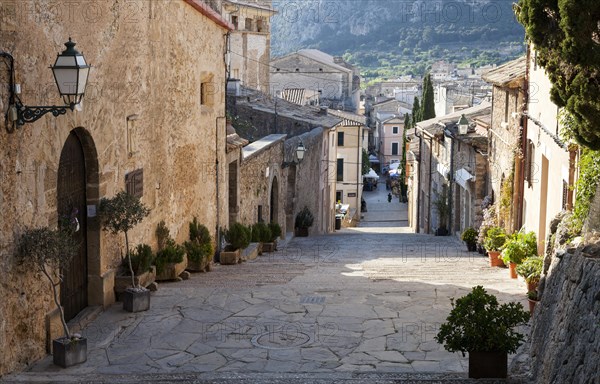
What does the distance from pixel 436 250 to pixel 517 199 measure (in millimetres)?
4238

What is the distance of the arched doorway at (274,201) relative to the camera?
954 inches

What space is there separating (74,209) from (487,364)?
17.7 ft

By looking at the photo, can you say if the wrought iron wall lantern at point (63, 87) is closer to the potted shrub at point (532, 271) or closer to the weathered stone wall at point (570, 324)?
the weathered stone wall at point (570, 324)

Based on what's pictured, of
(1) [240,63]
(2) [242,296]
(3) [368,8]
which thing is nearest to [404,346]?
(2) [242,296]

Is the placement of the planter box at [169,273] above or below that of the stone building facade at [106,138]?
below

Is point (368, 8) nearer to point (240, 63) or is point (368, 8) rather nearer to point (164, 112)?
point (240, 63)

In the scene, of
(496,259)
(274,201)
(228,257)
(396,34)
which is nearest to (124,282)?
(228,257)

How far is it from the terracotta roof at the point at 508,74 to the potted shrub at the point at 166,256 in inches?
367

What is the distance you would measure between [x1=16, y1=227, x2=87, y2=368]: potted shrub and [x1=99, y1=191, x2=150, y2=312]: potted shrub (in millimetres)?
2127

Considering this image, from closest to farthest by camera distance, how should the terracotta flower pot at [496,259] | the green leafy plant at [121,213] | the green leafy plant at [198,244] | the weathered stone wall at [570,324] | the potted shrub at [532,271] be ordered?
1. the weathered stone wall at [570,324]
2. the green leafy plant at [121,213]
3. the potted shrub at [532,271]
4. the green leafy plant at [198,244]
5. the terracotta flower pot at [496,259]

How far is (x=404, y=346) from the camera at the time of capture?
9.12 m

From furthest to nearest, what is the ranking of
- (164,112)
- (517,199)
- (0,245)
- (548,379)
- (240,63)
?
(240,63)
(517,199)
(164,112)
(0,245)
(548,379)

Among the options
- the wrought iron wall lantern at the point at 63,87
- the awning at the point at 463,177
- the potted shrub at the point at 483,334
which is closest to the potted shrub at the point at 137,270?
the wrought iron wall lantern at the point at 63,87

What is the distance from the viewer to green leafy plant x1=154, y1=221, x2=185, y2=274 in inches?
516
